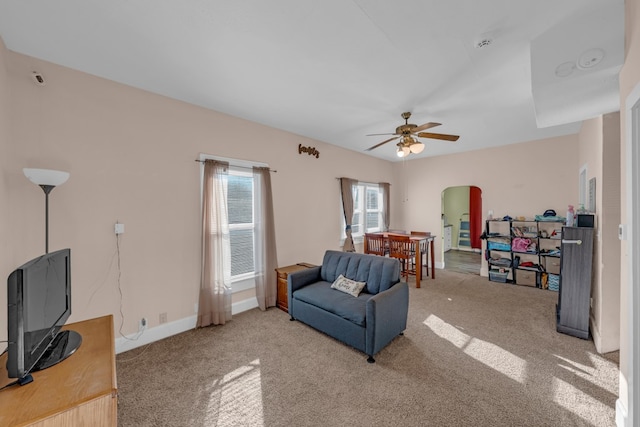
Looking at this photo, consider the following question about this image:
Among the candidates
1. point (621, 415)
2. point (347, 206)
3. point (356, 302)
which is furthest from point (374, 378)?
point (347, 206)

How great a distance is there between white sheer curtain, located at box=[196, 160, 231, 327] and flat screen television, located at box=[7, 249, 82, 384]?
4.64ft

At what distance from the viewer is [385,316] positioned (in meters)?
2.44

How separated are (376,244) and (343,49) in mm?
3689

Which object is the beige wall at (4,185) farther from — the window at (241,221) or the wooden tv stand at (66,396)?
the window at (241,221)

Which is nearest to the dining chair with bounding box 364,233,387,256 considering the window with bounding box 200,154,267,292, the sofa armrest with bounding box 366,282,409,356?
the sofa armrest with bounding box 366,282,409,356

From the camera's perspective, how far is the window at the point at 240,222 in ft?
11.3

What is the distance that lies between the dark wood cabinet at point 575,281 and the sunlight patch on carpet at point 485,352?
3.24ft

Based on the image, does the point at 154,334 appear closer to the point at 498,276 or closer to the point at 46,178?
the point at 46,178

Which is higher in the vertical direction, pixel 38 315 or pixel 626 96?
pixel 626 96

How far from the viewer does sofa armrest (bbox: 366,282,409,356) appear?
2.32m

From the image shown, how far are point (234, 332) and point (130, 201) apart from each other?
1828mm

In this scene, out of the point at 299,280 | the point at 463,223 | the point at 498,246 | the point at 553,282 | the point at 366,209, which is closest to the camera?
the point at 299,280

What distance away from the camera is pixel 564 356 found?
7.91ft

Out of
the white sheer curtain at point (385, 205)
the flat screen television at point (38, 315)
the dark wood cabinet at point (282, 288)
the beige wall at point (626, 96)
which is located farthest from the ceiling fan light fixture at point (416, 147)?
the flat screen television at point (38, 315)
